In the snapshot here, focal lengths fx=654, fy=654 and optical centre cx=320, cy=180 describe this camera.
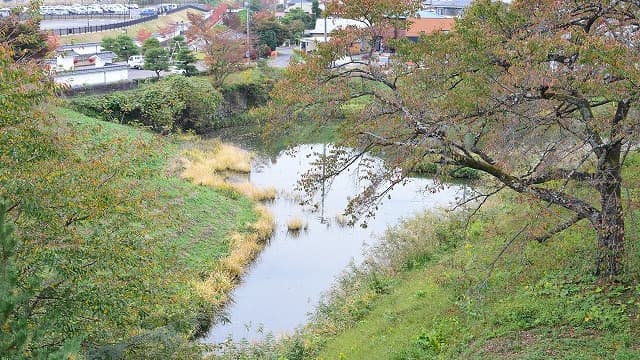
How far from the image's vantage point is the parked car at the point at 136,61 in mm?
41350

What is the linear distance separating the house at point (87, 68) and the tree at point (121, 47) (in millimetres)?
531

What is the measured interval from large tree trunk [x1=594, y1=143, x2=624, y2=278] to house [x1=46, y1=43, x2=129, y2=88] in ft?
79.6

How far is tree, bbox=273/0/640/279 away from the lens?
334 inches

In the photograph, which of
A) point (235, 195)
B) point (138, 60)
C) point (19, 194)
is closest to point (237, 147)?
point (235, 195)

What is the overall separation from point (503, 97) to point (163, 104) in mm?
23810

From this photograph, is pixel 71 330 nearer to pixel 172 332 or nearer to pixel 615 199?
pixel 172 332

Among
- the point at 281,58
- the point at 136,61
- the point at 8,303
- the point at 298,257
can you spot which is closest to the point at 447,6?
the point at 281,58

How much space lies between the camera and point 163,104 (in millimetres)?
30766

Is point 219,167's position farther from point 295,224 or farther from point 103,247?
point 103,247

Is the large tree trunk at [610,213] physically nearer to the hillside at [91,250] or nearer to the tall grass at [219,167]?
the hillside at [91,250]

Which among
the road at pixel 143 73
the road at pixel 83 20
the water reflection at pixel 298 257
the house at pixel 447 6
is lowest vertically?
the water reflection at pixel 298 257

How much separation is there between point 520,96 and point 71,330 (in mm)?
6327

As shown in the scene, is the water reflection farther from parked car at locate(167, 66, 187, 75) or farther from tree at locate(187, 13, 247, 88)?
parked car at locate(167, 66, 187, 75)

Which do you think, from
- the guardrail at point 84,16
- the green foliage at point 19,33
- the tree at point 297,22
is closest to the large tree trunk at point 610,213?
the green foliage at point 19,33
